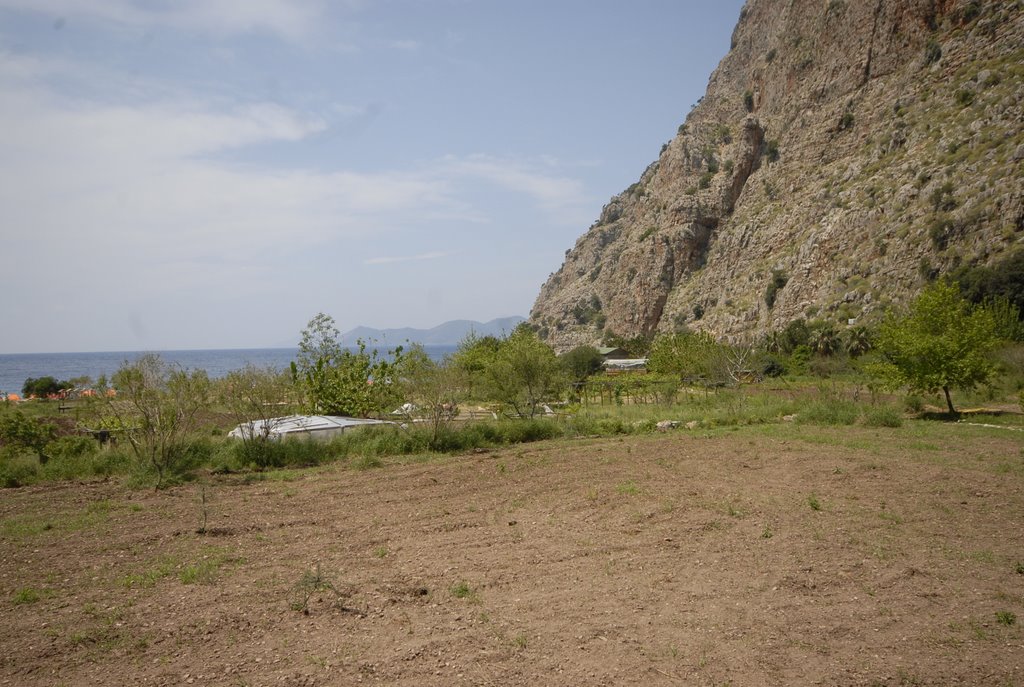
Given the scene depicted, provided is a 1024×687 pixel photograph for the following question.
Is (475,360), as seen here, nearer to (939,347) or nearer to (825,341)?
(939,347)

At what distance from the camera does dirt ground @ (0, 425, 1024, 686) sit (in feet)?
19.9

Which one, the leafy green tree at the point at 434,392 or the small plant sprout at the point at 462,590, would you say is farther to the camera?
the leafy green tree at the point at 434,392

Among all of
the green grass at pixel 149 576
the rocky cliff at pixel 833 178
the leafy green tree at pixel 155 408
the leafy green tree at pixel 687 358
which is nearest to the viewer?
the green grass at pixel 149 576

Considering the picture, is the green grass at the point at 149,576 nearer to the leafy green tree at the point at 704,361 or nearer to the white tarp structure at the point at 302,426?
the white tarp structure at the point at 302,426

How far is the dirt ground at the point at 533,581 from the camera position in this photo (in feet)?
19.9

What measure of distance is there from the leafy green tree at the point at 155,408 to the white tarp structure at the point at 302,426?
2.71m

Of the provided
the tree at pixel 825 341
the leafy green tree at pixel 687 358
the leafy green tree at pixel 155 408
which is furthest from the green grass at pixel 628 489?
the tree at pixel 825 341

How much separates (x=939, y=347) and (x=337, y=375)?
2262cm

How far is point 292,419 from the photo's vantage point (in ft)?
73.7

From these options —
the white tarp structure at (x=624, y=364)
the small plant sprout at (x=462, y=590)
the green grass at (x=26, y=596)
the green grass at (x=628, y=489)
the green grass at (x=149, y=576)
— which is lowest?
the green grass at (x=628, y=489)

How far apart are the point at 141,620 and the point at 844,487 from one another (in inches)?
478

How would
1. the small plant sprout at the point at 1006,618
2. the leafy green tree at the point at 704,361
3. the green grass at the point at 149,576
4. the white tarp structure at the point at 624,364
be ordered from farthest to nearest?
1. the white tarp structure at the point at 624,364
2. the leafy green tree at the point at 704,361
3. the green grass at the point at 149,576
4. the small plant sprout at the point at 1006,618

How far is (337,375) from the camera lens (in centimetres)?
2686

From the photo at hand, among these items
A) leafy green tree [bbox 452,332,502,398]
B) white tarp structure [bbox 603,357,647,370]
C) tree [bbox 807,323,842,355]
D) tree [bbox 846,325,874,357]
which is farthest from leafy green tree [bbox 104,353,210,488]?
white tarp structure [bbox 603,357,647,370]
